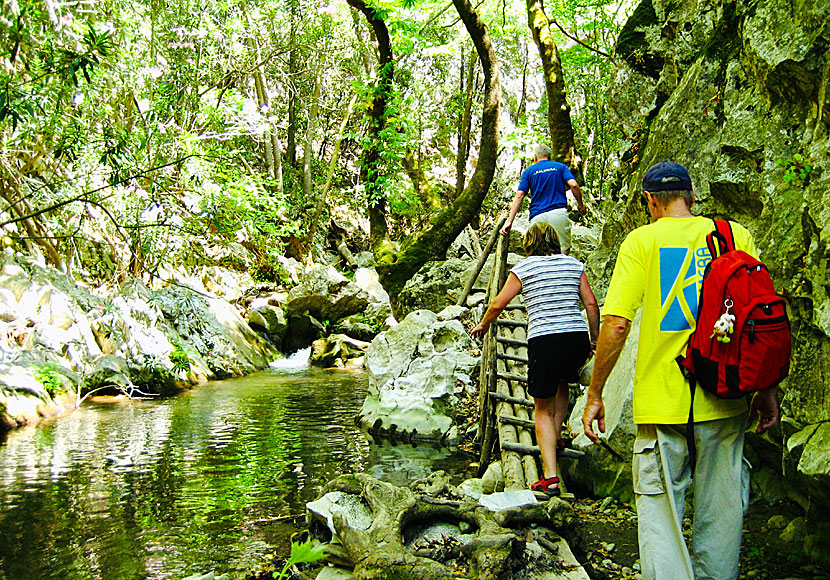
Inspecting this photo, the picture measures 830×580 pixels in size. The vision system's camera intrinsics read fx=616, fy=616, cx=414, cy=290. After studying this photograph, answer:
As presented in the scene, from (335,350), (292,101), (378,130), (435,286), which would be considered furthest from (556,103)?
(292,101)

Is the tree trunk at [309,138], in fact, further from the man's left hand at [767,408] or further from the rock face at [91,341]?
the man's left hand at [767,408]

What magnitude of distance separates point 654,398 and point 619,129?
478 centimetres

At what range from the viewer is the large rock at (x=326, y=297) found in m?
16.7

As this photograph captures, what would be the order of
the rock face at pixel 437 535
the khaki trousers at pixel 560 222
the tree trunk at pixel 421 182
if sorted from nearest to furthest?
the rock face at pixel 437 535
the khaki trousers at pixel 560 222
the tree trunk at pixel 421 182

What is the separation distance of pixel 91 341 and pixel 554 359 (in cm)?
959

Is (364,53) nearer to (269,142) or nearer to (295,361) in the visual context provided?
(269,142)

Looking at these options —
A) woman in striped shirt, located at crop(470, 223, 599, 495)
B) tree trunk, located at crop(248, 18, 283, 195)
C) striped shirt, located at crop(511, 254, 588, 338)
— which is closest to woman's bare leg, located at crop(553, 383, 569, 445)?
woman in striped shirt, located at crop(470, 223, 599, 495)

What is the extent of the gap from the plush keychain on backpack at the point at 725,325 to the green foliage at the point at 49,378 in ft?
31.1

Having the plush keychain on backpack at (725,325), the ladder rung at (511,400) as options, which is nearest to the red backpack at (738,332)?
the plush keychain on backpack at (725,325)

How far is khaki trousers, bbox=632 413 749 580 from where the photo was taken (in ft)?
7.90

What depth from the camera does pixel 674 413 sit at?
2.45 metres

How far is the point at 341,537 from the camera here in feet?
10.5

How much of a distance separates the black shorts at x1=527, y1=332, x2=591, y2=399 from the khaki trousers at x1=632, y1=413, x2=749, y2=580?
1572 millimetres

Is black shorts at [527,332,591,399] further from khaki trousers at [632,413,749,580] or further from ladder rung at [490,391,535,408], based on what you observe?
khaki trousers at [632,413,749,580]
